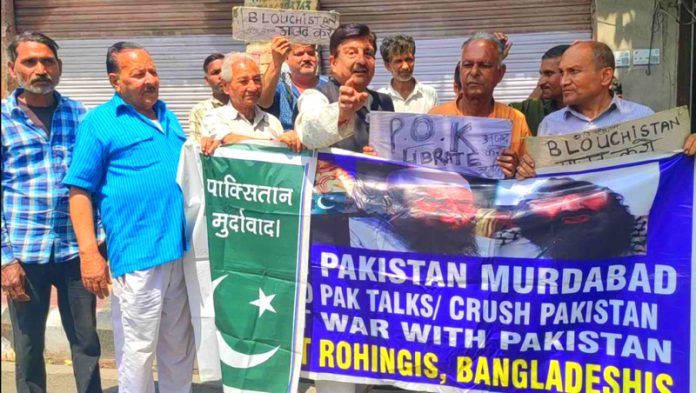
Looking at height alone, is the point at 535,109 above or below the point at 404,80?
below

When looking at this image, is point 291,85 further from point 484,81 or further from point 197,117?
point 484,81

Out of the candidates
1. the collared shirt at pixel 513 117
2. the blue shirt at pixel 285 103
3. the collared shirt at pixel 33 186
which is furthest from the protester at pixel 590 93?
the collared shirt at pixel 33 186

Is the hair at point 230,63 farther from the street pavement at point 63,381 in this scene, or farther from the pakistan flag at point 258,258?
the street pavement at point 63,381

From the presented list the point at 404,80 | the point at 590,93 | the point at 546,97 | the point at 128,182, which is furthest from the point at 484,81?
the point at 128,182

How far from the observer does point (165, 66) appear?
24.6 feet

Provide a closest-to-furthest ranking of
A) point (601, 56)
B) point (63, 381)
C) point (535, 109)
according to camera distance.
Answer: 1. point (601, 56)
2. point (535, 109)
3. point (63, 381)

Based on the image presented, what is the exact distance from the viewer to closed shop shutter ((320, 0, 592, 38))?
6551 millimetres

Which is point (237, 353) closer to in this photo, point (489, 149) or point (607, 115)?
point (489, 149)

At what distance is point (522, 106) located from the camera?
4.45m

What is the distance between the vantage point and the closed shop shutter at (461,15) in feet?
21.5

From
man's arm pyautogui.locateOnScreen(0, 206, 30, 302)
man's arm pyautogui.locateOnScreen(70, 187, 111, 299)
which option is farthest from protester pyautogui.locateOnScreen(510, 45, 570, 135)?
man's arm pyautogui.locateOnScreen(0, 206, 30, 302)

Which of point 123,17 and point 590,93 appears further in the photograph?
point 123,17

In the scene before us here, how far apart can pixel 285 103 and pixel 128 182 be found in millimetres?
1023

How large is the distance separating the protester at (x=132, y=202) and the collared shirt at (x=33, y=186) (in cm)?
36
